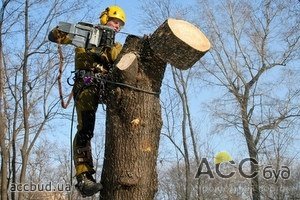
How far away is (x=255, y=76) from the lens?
17266 millimetres

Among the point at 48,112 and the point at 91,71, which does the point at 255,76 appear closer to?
the point at 48,112

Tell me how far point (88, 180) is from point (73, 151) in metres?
0.33

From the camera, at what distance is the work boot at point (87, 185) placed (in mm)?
2740

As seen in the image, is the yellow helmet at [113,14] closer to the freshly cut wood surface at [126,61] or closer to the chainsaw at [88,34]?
the chainsaw at [88,34]

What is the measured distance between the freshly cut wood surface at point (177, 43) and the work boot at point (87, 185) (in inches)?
36.7

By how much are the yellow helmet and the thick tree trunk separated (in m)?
0.66

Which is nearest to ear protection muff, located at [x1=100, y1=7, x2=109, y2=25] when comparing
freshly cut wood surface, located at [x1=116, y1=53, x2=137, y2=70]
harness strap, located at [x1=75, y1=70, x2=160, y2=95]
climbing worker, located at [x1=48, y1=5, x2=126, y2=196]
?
climbing worker, located at [x1=48, y1=5, x2=126, y2=196]

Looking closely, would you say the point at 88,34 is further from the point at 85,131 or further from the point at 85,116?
the point at 85,131

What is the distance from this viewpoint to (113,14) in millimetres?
3459

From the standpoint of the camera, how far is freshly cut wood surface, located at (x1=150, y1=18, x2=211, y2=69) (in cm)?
276

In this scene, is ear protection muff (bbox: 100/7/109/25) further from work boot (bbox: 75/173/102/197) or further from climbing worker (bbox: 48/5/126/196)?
work boot (bbox: 75/173/102/197)

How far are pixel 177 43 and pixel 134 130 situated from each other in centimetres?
62

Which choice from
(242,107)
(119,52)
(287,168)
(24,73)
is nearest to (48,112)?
(24,73)

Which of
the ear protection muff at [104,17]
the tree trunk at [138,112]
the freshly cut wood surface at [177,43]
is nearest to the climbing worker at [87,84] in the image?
the ear protection muff at [104,17]
